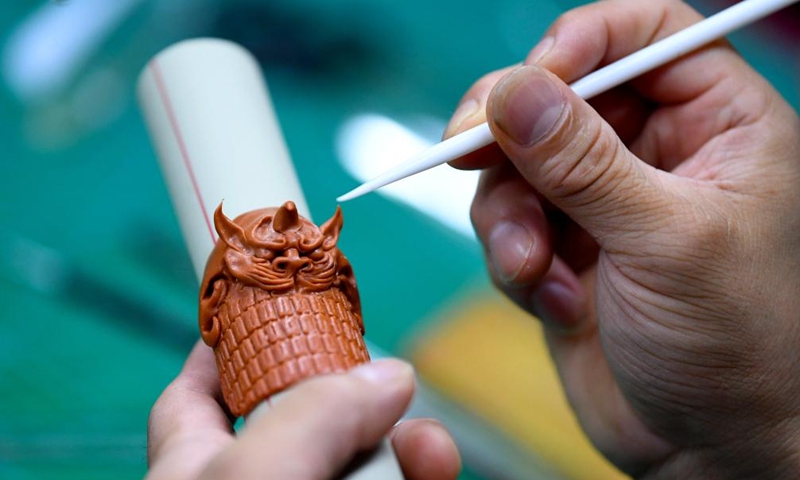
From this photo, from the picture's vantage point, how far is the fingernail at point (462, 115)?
1369 millimetres

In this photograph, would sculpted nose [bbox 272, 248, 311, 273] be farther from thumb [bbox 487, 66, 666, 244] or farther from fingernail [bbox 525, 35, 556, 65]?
fingernail [bbox 525, 35, 556, 65]

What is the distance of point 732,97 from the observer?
1424mm

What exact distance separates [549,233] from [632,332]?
240 mm

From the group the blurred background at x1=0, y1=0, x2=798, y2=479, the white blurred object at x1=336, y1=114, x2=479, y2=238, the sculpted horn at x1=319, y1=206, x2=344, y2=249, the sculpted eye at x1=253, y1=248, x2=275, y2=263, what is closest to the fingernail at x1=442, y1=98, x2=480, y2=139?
the sculpted horn at x1=319, y1=206, x2=344, y2=249

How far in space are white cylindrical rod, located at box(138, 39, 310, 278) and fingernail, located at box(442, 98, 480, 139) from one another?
0.28 m

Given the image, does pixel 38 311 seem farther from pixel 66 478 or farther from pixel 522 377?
pixel 522 377

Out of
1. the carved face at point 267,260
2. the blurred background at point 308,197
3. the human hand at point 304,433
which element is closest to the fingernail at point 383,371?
the human hand at point 304,433

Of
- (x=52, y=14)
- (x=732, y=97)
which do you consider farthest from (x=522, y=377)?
(x=52, y=14)

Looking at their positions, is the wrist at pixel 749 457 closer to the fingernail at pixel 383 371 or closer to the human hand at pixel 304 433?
the human hand at pixel 304 433

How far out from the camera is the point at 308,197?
95.6 inches

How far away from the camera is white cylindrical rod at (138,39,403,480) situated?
1227 millimetres

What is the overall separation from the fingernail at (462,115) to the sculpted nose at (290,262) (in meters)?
0.45

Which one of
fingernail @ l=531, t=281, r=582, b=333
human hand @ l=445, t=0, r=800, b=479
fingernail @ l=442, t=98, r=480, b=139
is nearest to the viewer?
human hand @ l=445, t=0, r=800, b=479

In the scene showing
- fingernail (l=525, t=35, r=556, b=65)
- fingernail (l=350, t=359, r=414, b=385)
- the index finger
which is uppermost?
fingernail (l=525, t=35, r=556, b=65)
